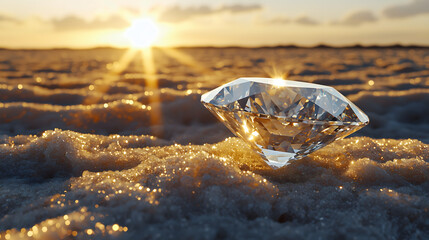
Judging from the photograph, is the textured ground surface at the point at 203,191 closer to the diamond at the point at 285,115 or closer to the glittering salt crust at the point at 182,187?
the glittering salt crust at the point at 182,187

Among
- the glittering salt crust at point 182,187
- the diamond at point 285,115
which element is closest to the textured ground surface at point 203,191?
the glittering salt crust at point 182,187

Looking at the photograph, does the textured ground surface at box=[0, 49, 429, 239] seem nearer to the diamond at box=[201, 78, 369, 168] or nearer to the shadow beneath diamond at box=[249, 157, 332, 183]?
the shadow beneath diamond at box=[249, 157, 332, 183]

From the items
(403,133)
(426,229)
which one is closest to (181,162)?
(426,229)

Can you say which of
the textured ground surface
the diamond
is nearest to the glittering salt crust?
the textured ground surface

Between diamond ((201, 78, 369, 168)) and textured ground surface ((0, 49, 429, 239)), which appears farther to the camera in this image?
diamond ((201, 78, 369, 168))

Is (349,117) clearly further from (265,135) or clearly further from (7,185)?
(7,185)
